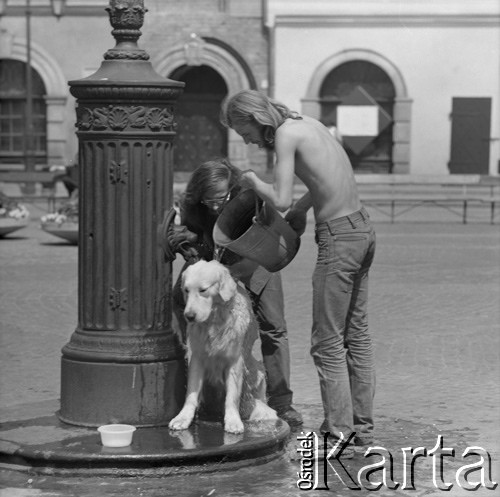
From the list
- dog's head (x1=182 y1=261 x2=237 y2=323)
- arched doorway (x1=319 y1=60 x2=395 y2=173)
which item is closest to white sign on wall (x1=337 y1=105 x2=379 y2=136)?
arched doorway (x1=319 y1=60 x2=395 y2=173)

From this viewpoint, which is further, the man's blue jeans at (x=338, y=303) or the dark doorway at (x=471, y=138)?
the dark doorway at (x=471, y=138)

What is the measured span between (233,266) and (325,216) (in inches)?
19.8

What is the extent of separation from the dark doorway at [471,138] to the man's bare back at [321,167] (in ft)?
88.5

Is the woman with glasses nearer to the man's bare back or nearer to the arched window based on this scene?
the man's bare back

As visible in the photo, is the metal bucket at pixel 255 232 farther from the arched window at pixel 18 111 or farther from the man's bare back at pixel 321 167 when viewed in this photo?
the arched window at pixel 18 111

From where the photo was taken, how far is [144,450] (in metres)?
5.92

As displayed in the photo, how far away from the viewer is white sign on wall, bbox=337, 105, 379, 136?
3300 cm

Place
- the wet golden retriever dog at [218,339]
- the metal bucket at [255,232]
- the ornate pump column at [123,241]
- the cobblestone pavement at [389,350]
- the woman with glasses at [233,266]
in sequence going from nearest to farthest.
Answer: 1. the cobblestone pavement at [389,350]
2. the wet golden retriever dog at [218,339]
3. the metal bucket at [255,232]
4. the ornate pump column at [123,241]
5. the woman with glasses at [233,266]

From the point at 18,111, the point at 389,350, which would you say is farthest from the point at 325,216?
the point at 18,111

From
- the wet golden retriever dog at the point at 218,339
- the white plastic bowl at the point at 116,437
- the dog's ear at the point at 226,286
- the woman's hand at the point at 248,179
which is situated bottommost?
the white plastic bowl at the point at 116,437

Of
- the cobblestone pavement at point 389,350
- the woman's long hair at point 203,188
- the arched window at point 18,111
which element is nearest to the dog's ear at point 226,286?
the woman's long hair at point 203,188

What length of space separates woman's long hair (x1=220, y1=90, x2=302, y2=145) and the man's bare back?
0.17 feet

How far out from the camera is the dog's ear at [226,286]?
611 cm

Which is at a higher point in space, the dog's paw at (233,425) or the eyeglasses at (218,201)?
the eyeglasses at (218,201)
